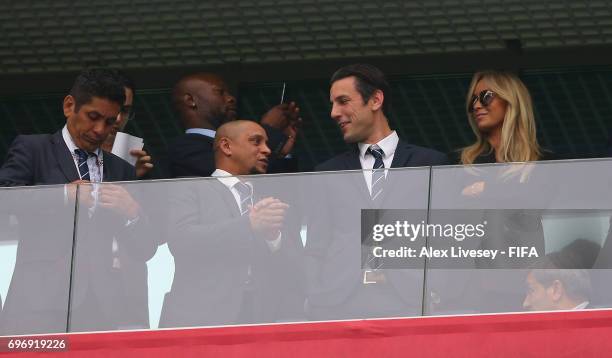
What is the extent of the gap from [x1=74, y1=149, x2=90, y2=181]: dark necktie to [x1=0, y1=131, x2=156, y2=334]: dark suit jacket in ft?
0.98

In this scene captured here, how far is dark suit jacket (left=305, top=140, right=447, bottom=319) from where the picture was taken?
348 inches

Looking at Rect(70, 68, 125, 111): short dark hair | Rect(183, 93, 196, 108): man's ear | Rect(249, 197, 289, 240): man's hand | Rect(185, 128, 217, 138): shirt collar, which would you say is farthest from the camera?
Rect(183, 93, 196, 108): man's ear

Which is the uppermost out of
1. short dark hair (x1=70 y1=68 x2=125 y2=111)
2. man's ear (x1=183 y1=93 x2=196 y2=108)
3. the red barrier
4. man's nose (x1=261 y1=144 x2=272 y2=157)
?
man's ear (x1=183 y1=93 x2=196 y2=108)

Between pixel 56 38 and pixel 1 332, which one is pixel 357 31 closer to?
pixel 56 38

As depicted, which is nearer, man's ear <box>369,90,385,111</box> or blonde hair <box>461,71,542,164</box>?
blonde hair <box>461,71,542,164</box>

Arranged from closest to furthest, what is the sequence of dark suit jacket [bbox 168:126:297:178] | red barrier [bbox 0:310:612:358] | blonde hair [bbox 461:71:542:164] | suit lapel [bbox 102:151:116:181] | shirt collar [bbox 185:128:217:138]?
red barrier [bbox 0:310:612:358], blonde hair [bbox 461:71:542:164], suit lapel [bbox 102:151:116:181], dark suit jacket [bbox 168:126:297:178], shirt collar [bbox 185:128:217:138]

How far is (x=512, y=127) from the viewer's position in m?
9.23

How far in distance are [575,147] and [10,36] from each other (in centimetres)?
480

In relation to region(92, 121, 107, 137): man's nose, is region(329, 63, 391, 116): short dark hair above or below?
above

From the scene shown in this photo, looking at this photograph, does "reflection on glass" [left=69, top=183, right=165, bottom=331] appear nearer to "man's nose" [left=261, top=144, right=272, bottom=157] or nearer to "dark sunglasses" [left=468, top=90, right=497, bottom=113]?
"man's nose" [left=261, top=144, right=272, bottom=157]

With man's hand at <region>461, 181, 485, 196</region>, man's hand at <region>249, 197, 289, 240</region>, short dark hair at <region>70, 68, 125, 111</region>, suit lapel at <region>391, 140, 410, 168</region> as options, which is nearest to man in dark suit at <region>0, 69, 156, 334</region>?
short dark hair at <region>70, 68, 125, 111</region>

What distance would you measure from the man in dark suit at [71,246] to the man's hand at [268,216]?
2.05ft

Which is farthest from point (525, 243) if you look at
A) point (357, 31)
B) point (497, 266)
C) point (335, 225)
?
point (357, 31)

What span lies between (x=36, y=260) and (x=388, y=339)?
205cm
